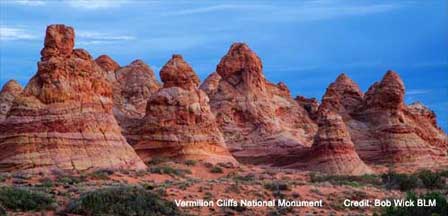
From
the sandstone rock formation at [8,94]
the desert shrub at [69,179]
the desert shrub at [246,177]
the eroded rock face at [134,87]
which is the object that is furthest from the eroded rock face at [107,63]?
the desert shrub at [69,179]

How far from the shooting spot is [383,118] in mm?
64312

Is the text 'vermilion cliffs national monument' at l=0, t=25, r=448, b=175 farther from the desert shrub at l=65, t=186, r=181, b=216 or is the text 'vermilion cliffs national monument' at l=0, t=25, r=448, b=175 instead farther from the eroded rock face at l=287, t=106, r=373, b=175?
the desert shrub at l=65, t=186, r=181, b=216

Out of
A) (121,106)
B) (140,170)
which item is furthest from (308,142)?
(140,170)

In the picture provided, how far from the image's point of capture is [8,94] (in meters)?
→ 61.9

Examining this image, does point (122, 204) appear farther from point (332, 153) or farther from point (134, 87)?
point (134, 87)

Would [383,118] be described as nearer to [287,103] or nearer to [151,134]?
[287,103]

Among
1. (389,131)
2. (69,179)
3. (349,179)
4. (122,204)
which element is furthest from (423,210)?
(389,131)

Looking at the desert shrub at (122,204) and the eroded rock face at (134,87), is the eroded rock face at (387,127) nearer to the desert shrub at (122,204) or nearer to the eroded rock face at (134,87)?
the eroded rock face at (134,87)

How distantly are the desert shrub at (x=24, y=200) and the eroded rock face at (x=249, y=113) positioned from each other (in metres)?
31.2

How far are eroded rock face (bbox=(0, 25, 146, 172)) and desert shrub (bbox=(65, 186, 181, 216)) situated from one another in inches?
420

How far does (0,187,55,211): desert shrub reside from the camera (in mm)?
25984

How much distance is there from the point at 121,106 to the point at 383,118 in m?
21.3

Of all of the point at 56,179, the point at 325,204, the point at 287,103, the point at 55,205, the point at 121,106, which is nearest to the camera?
the point at 55,205

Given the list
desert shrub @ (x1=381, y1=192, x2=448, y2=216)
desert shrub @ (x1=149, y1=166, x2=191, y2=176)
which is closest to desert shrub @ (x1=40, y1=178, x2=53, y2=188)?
desert shrub @ (x1=149, y1=166, x2=191, y2=176)
